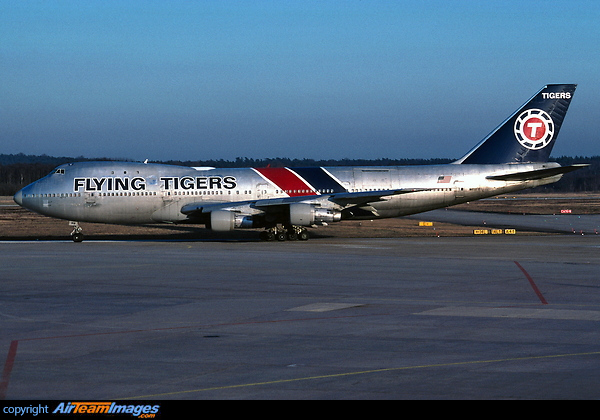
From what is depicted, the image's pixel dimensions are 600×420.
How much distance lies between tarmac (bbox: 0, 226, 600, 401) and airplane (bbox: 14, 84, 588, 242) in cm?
978

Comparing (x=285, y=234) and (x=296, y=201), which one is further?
(x=285, y=234)

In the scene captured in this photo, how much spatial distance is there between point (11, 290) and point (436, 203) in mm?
24883

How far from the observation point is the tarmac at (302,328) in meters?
9.34

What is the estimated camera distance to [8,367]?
1052 cm

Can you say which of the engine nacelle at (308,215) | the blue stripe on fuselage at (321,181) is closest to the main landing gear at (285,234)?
the engine nacelle at (308,215)

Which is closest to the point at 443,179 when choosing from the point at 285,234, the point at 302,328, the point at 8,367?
the point at 285,234

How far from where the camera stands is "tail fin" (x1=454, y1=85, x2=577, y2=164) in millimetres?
39094

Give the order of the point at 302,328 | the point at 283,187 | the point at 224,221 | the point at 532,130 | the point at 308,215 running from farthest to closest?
1. the point at 532,130
2. the point at 283,187
3. the point at 308,215
4. the point at 224,221
5. the point at 302,328

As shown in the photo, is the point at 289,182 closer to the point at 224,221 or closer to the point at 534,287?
the point at 224,221

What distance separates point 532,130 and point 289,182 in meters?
14.0

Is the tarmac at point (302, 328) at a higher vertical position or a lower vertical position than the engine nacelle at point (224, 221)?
lower

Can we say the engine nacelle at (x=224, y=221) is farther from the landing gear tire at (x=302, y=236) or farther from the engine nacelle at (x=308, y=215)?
the landing gear tire at (x=302, y=236)

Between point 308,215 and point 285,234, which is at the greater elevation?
point 308,215

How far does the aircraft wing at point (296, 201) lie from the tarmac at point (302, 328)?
8.71 meters
